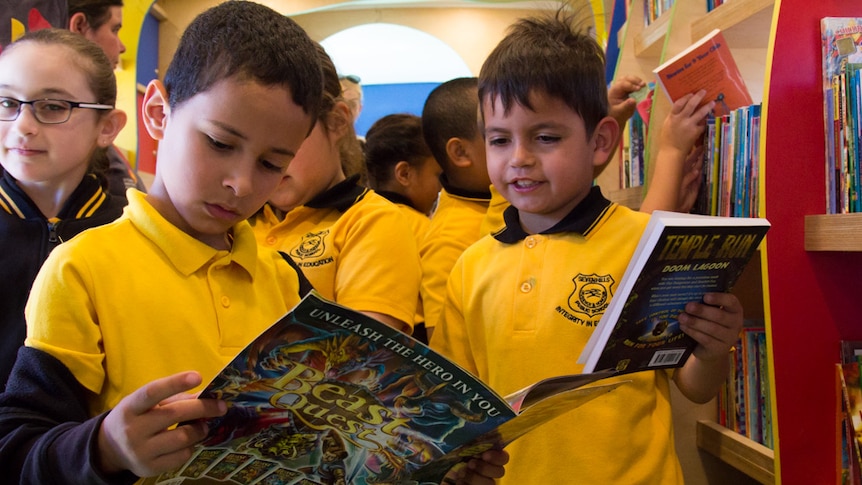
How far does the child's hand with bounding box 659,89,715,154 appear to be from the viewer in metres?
1.72

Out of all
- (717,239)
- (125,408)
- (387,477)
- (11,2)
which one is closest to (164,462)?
(125,408)

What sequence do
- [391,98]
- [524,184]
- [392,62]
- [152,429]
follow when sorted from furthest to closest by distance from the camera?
[392,62], [391,98], [524,184], [152,429]

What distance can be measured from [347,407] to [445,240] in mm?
1214

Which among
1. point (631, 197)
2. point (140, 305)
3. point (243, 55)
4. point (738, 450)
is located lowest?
point (738, 450)

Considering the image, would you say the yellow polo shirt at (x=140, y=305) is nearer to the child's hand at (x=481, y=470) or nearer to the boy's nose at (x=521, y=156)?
the child's hand at (x=481, y=470)

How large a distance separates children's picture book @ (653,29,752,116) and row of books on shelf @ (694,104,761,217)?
1.7 inches

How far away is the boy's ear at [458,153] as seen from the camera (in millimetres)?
2230

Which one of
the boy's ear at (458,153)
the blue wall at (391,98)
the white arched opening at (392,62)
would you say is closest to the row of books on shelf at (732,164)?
the boy's ear at (458,153)

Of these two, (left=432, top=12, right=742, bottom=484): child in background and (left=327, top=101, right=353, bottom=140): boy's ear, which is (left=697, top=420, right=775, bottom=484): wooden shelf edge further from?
(left=327, top=101, right=353, bottom=140): boy's ear

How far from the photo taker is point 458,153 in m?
2.25

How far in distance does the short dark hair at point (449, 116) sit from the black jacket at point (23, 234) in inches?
39.0

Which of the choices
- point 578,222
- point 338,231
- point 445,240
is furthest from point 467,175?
point 578,222

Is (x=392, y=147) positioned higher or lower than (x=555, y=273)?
higher

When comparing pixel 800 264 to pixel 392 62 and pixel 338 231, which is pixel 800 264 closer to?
pixel 338 231
